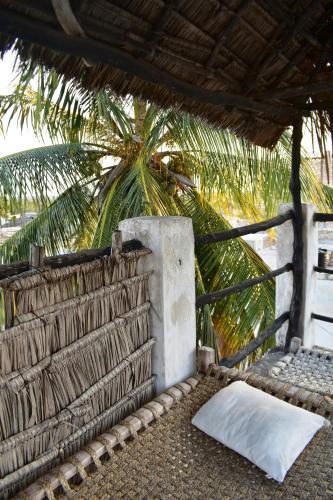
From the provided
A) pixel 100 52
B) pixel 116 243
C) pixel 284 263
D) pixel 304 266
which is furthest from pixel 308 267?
pixel 100 52

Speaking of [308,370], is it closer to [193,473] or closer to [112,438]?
[193,473]

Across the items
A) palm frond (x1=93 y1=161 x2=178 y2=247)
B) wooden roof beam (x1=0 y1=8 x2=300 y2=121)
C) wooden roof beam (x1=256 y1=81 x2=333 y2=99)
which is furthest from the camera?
palm frond (x1=93 y1=161 x2=178 y2=247)

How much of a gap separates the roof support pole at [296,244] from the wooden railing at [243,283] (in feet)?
0.13

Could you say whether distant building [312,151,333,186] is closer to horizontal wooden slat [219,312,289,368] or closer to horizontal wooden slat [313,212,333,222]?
horizontal wooden slat [313,212,333,222]

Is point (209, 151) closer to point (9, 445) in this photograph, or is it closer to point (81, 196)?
point (81, 196)

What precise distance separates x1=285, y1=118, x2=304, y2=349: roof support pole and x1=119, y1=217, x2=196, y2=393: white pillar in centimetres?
104

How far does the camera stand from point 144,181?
314cm

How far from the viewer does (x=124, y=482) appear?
3.44ft

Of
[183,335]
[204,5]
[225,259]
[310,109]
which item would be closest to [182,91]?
[204,5]

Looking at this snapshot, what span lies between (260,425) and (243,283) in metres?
0.88

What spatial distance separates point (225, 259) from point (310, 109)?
151 cm

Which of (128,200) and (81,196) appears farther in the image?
(81,196)

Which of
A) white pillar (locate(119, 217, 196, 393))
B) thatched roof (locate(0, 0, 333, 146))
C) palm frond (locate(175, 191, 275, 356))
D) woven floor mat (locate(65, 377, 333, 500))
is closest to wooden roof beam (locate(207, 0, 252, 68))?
thatched roof (locate(0, 0, 333, 146))

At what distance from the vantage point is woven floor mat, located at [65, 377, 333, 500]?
1020 mm
